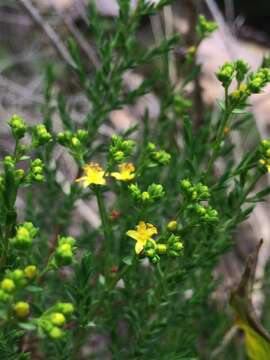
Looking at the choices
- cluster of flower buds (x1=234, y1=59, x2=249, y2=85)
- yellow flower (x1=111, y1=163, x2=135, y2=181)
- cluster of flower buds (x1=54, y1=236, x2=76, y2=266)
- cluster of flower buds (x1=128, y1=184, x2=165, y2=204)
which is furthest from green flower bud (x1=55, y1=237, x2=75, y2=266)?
cluster of flower buds (x1=234, y1=59, x2=249, y2=85)

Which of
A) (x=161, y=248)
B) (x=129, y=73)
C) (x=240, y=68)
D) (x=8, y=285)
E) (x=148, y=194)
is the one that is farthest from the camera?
(x=129, y=73)

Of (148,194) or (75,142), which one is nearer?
(148,194)

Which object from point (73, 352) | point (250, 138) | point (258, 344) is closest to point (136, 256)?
point (73, 352)

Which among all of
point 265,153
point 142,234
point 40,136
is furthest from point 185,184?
point 40,136

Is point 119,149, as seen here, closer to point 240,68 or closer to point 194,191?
point 194,191

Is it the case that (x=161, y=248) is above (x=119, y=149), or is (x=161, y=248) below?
below

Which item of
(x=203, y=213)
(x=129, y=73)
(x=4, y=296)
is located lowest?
(x=4, y=296)

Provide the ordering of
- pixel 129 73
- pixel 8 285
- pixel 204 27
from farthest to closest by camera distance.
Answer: pixel 129 73 → pixel 204 27 → pixel 8 285
